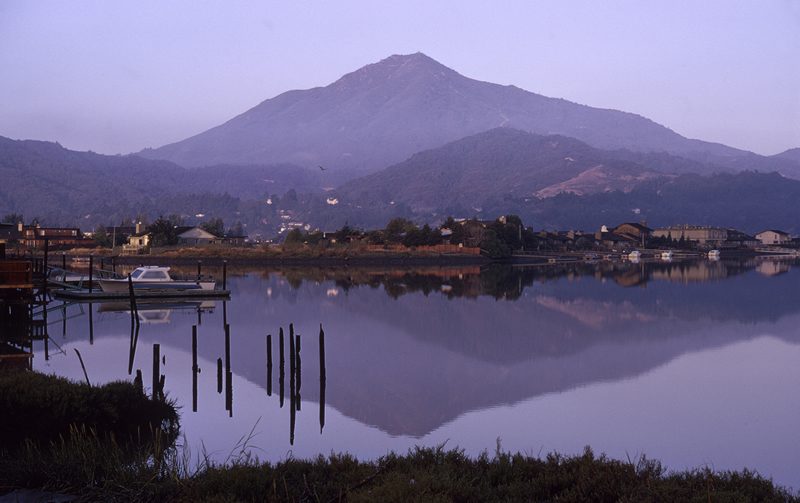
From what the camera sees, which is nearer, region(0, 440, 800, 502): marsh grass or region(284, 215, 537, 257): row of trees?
region(0, 440, 800, 502): marsh grass

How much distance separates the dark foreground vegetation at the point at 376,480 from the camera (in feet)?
31.7

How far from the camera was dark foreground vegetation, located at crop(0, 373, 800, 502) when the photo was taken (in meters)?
9.66

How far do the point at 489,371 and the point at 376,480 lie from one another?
18.7m

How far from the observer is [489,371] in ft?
94.5

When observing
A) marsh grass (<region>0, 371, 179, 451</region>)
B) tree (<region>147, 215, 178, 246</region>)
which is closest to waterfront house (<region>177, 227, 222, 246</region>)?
tree (<region>147, 215, 178, 246</region>)

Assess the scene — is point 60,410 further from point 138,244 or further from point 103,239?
point 103,239

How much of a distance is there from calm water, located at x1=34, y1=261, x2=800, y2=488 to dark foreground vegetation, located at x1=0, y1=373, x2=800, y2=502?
3457mm

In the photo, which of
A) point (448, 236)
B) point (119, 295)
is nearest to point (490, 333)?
point (119, 295)

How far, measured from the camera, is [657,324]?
147 feet

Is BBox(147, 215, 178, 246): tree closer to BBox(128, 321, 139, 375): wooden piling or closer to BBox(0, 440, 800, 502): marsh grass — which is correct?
BBox(128, 321, 139, 375): wooden piling

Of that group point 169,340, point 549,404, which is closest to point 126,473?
point 549,404

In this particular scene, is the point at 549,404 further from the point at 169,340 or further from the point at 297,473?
the point at 169,340

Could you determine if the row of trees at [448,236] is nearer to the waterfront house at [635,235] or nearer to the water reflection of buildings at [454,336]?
the water reflection of buildings at [454,336]

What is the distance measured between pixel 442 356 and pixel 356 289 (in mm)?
32905
